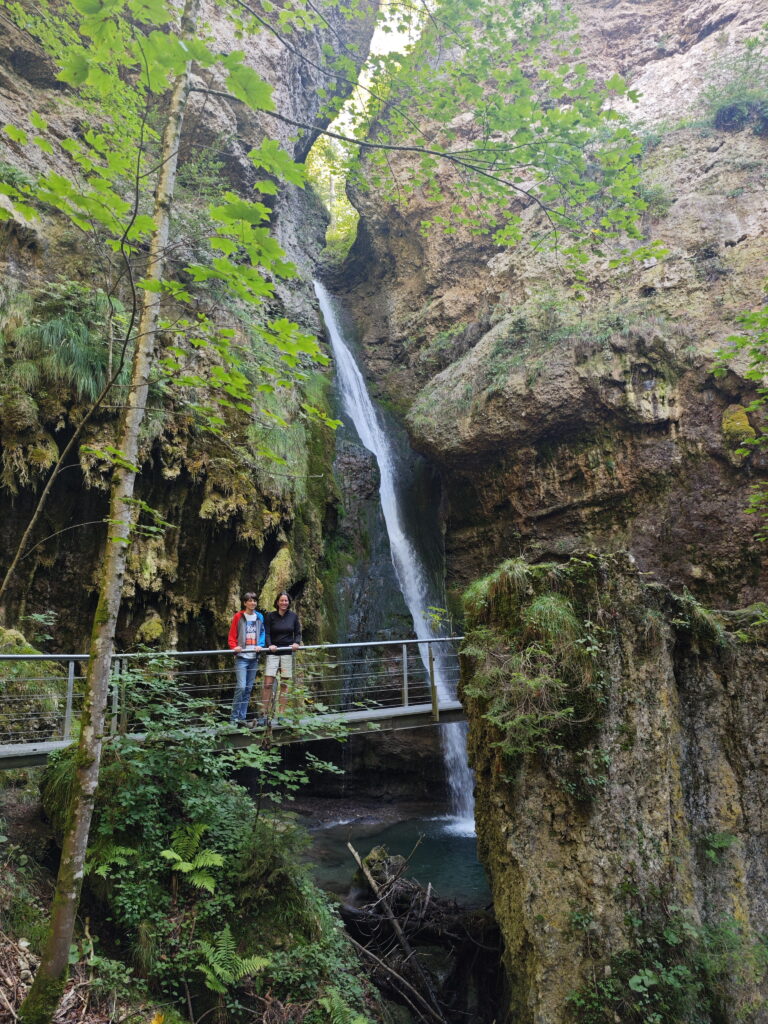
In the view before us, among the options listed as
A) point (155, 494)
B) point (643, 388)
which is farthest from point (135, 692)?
point (643, 388)

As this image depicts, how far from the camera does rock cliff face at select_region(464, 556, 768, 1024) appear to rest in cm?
438

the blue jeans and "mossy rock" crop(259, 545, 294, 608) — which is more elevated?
"mossy rock" crop(259, 545, 294, 608)

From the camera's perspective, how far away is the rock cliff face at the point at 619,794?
4.38 metres

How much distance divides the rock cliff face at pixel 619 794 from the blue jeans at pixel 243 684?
9.00ft

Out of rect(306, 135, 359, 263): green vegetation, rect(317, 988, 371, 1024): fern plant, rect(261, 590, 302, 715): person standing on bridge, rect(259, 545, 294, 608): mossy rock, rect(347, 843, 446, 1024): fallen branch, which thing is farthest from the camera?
rect(306, 135, 359, 263): green vegetation

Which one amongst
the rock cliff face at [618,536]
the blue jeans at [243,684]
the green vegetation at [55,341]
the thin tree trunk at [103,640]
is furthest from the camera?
the green vegetation at [55,341]

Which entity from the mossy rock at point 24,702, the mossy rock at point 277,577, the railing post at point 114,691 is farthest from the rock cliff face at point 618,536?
the mossy rock at point 277,577

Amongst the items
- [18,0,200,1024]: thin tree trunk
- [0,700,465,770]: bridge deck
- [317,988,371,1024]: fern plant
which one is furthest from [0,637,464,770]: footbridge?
[317,988,371,1024]: fern plant

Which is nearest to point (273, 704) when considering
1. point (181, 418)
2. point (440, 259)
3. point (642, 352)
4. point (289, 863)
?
point (289, 863)

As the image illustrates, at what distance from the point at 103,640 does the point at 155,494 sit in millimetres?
6896

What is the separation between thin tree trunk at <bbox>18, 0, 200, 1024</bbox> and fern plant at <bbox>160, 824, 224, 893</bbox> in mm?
1487

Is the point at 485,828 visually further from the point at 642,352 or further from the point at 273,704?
the point at 642,352

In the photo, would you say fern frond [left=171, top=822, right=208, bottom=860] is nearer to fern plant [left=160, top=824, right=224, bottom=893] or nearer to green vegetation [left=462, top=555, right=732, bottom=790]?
fern plant [left=160, top=824, right=224, bottom=893]

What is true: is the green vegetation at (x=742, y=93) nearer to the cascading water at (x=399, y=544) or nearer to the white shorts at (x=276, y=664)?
the cascading water at (x=399, y=544)
